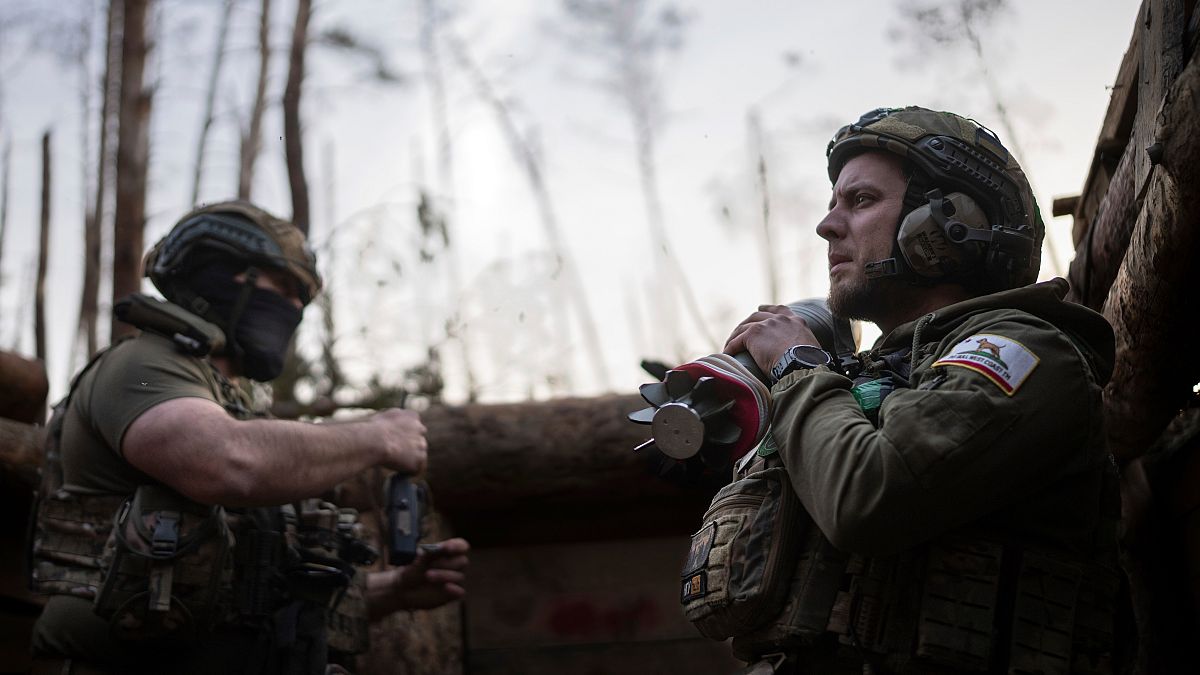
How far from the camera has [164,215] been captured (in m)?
7.98

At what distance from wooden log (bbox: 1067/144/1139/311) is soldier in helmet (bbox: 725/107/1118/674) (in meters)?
0.62

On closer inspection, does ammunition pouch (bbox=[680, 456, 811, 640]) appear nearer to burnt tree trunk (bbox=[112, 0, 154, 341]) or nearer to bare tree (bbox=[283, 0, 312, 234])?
burnt tree trunk (bbox=[112, 0, 154, 341])

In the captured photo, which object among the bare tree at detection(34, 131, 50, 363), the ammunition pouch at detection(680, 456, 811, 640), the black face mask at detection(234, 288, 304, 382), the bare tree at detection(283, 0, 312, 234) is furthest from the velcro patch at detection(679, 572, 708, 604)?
the bare tree at detection(34, 131, 50, 363)

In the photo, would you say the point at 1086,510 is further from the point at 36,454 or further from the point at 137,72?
the point at 137,72

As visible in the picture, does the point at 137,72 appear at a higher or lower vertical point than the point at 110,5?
lower

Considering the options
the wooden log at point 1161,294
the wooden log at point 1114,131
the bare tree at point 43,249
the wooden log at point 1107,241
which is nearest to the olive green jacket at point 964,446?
the wooden log at point 1161,294

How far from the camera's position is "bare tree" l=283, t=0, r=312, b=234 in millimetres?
8375

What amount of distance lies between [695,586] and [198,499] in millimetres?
1500

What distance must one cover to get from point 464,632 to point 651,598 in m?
0.99

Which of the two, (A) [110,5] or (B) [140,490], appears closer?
(B) [140,490]

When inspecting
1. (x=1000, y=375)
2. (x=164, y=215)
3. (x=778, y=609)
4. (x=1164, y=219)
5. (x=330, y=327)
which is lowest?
(x=778, y=609)

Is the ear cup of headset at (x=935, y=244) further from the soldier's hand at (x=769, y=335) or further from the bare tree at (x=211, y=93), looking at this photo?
the bare tree at (x=211, y=93)

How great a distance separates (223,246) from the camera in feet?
12.0

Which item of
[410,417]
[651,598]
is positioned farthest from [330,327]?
[410,417]
